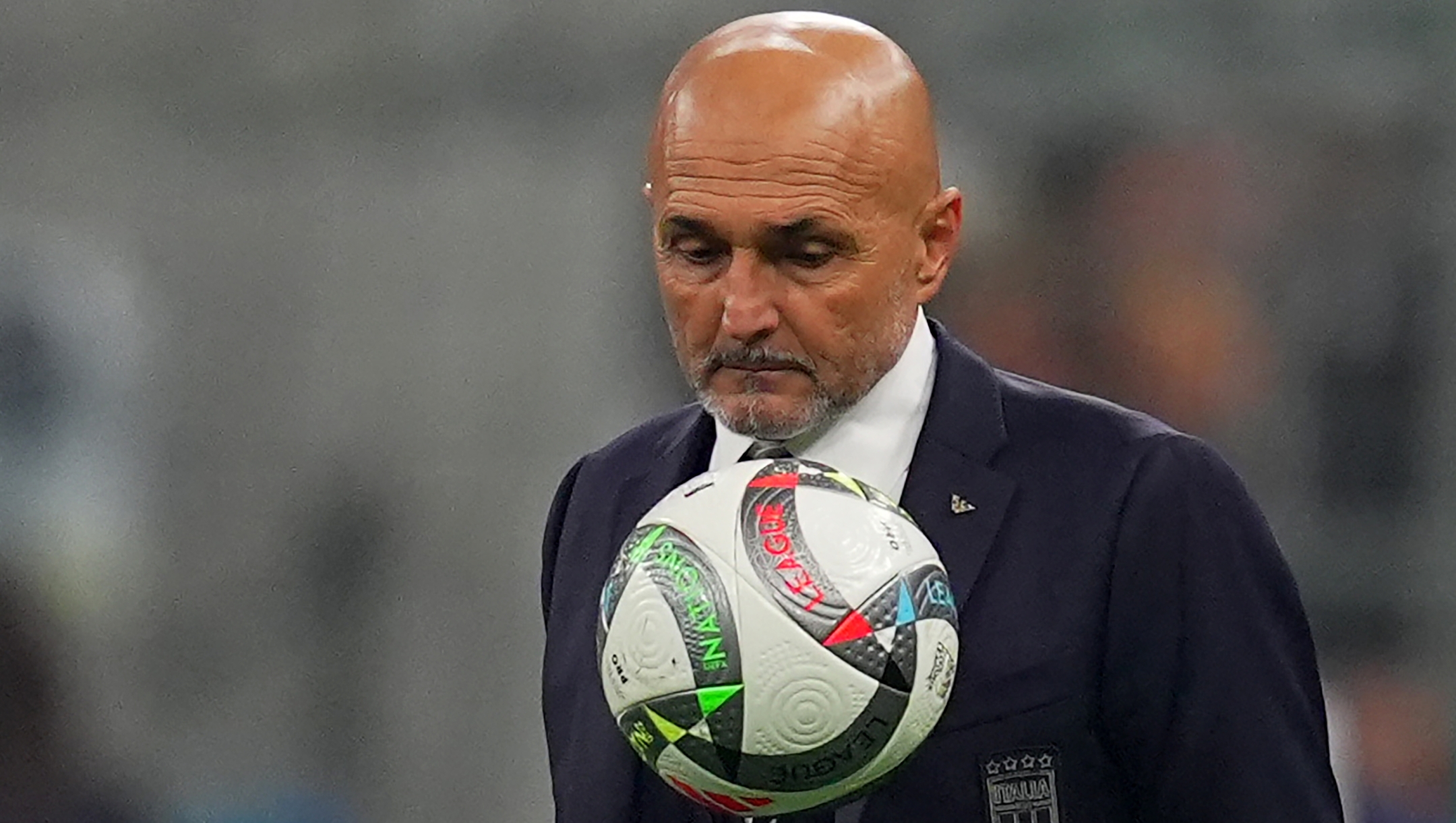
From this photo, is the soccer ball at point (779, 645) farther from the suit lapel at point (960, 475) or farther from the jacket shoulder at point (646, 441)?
the jacket shoulder at point (646, 441)

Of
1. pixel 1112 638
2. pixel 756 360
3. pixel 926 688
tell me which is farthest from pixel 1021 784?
pixel 756 360

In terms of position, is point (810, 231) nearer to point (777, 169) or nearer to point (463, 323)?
point (777, 169)

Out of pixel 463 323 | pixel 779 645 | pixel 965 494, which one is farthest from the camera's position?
pixel 463 323

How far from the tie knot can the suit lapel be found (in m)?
0.14

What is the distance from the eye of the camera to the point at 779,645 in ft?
6.72

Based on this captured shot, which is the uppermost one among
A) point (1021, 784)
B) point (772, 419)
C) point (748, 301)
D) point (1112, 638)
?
point (748, 301)

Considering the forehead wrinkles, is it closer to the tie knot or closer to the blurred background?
the tie knot

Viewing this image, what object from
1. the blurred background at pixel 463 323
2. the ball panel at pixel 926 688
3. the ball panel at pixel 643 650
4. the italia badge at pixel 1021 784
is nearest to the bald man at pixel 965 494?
the italia badge at pixel 1021 784

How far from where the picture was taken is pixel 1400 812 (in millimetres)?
4590

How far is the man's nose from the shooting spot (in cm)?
228

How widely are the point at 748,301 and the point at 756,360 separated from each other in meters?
0.07

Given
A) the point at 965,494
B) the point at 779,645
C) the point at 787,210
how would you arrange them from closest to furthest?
the point at 779,645
the point at 787,210
the point at 965,494

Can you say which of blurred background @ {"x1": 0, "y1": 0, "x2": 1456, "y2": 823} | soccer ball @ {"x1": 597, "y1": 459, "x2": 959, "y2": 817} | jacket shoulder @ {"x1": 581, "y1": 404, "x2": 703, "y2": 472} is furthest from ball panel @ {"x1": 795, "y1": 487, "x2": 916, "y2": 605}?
blurred background @ {"x1": 0, "y1": 0, "x2": 1456, "y2": 823}

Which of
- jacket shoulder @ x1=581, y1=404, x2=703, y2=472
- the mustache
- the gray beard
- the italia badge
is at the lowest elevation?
the italia badge
